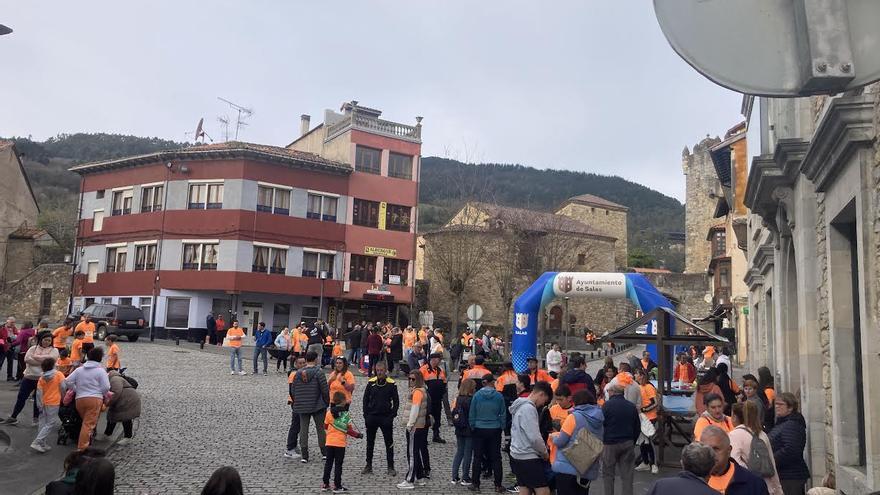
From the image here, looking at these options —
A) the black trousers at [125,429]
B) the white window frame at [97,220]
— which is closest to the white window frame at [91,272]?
the white window frame at [97,220]

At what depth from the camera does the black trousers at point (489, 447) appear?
9.90 meters

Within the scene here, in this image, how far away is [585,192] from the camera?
122625 mm

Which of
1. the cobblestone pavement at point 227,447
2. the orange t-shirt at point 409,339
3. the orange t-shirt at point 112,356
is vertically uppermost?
the orange t-shirt at point 409,339

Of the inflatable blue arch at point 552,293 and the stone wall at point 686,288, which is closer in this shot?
the inflatable blue arch at point 552,293

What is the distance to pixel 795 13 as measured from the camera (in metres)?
2.64

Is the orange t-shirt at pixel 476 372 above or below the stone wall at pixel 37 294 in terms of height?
below

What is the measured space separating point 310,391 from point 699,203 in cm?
6596

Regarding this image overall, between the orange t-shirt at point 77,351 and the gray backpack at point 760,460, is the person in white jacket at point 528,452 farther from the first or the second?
the orange t-shirt at point 77,351

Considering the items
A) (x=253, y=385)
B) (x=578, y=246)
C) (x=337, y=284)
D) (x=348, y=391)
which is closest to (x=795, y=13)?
(x=348, y=391)

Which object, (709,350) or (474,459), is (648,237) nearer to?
(709,350)

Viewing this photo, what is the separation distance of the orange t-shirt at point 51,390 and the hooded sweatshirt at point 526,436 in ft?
24.4

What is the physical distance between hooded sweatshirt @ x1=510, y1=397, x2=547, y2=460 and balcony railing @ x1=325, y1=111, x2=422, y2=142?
36.8 m

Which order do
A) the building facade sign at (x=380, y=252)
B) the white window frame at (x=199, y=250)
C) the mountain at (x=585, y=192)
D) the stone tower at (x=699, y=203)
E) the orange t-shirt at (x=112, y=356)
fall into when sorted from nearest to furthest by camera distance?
1. the orange t-shirt at (x=112, y=356)
2. the white window frame at (x=199, y=250)
3. the building facade sign at (x=380, y=252)
4. the stone tower at (x=699, y=203)
5. the mountain at (x=585, y=192)

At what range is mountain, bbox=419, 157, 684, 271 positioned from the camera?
92238 millimetres
